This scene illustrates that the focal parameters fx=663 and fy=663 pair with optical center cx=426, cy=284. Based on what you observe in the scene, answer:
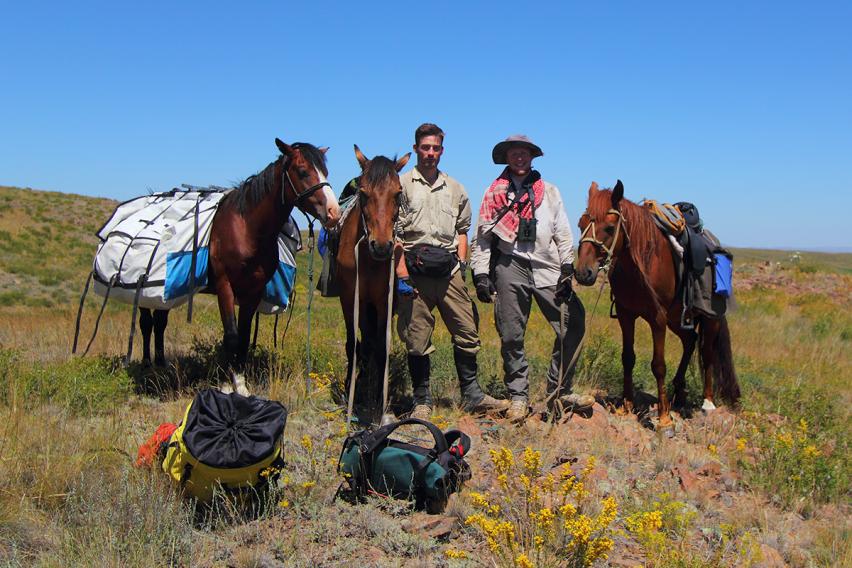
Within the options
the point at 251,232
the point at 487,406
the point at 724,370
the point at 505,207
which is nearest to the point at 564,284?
the point at 505,207

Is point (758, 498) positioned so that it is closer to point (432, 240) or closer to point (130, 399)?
point (432, 240)

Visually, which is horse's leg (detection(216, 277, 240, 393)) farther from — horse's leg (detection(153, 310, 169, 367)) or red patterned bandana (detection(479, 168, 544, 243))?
red patterned bandana (detection(479, 168, 544, 243))

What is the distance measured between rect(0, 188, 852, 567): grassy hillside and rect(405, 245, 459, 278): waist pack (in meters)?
1.32

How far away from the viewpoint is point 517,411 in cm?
598

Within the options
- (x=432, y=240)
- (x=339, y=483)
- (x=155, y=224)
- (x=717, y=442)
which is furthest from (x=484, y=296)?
(x=155, y=224)

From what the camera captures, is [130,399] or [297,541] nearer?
[297,541]

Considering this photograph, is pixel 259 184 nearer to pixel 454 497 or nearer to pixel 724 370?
pixel 454 497

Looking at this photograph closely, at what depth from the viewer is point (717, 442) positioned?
6324 mm

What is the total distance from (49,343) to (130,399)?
335 centimetres

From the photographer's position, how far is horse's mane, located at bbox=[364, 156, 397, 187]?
17.2 ft

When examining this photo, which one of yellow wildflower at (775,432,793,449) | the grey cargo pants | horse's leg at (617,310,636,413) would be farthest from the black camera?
yellow wildflower at (775,432,793,449)

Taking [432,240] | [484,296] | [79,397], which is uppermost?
[432,240]

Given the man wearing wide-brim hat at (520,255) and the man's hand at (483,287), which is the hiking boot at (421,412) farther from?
the man's hand at (483,287)

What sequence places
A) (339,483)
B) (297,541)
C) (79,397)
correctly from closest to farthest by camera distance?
(297,541), (339,483), (79,397)
